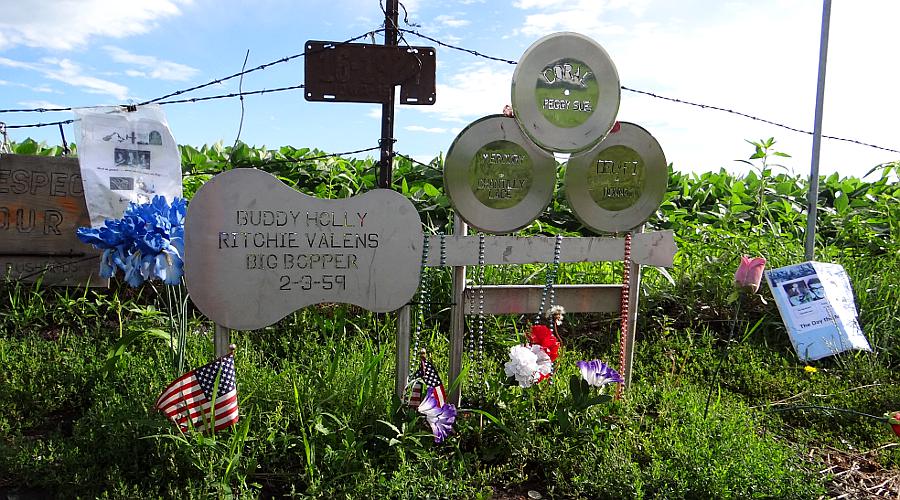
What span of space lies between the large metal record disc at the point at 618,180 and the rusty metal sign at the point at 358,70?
3.19ft

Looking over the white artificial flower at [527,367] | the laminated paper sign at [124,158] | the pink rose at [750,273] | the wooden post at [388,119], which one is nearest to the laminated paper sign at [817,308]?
the pink rose at [750,273]

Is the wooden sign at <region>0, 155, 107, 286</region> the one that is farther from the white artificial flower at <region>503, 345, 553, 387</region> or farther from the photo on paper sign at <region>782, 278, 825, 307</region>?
the photo on paper sign at <region>782, 278, 825, 307</region>

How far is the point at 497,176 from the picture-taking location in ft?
11.2

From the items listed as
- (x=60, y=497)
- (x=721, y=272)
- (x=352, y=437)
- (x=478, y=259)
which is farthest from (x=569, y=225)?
(x=60, y=497)

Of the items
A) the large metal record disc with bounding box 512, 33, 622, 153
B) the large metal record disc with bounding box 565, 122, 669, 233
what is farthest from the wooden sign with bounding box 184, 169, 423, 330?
the large metal record disc with bounding box 565, 122, 669, 233

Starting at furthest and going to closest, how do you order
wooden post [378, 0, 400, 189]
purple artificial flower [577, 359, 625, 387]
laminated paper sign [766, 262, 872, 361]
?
laminated paper sign [766, 262, 872, 361] < wooden post [378, 0, 400, 189] < purple artificial flower [577, 359, 625, 387]

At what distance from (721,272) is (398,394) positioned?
324 centimetres

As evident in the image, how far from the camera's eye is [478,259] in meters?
3.38

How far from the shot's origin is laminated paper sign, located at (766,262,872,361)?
4762 millimetres

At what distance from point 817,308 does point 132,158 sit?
184 inches

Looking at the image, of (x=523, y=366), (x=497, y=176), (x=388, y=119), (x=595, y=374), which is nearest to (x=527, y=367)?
(x=523, y=366)

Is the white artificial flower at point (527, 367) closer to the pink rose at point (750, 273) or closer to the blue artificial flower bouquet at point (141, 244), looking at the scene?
the pink rose at point (750, 273)

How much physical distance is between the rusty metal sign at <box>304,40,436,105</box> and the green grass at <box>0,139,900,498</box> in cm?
135

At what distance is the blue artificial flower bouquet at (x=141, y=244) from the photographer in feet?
9.76
